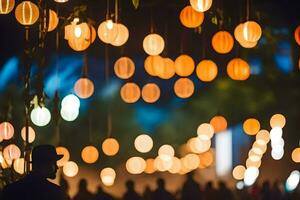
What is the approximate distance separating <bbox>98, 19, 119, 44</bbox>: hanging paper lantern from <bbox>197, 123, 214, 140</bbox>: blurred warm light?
1218 cm

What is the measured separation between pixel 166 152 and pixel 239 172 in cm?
226

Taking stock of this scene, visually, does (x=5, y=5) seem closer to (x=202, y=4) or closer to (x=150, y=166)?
(x=202, y=4)

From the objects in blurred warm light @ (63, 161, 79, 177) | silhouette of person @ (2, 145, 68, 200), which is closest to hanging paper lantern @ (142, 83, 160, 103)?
blurred warm light @ (63, 161, 79, 177)

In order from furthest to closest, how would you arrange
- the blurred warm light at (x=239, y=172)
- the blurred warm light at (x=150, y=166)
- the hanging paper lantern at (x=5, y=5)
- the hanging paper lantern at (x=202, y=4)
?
1. the blurred warm light at (x=239, y=172)
2. the blurred warm light at (x=150, y=166)
3. the hanging paper lantern at (x=202, y=4)
4. the hanging paper lantern at (x=5, y=5)

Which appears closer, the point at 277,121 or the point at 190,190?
the point at 190,190

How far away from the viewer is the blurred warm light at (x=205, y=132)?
22.7m

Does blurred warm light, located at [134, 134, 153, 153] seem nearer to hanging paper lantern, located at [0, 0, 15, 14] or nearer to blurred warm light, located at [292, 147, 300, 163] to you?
blurred warm light, located at [292, 147, 300, 163]

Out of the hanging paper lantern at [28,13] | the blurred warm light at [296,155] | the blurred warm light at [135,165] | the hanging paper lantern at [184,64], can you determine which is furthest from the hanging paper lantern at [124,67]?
the blurred warm light at [296,155]

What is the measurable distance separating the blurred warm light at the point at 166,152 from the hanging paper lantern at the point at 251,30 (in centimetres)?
1178

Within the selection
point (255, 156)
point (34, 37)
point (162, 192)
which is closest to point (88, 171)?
point (255, 156)

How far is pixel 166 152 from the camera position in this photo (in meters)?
22.8

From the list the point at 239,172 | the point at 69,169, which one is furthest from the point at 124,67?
the point at 239,172

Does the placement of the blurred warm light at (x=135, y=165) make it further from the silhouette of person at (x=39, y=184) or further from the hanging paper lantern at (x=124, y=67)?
the silhouette of person at (x=39, y=184)

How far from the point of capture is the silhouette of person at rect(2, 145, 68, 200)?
17.5 feet
